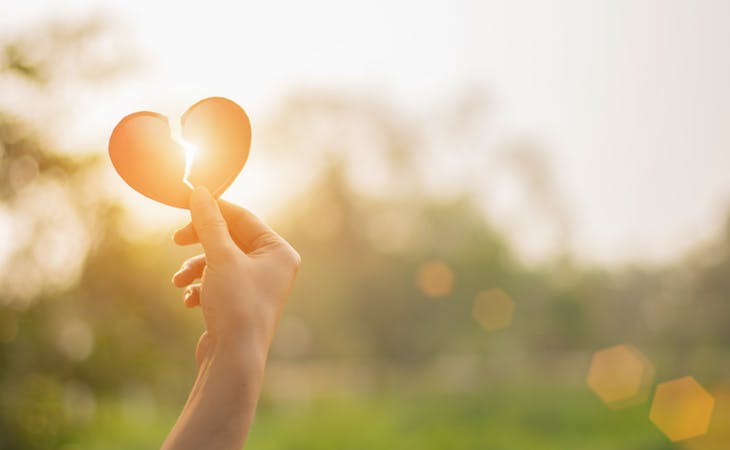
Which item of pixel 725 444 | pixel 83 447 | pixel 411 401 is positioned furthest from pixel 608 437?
pixel 83 447

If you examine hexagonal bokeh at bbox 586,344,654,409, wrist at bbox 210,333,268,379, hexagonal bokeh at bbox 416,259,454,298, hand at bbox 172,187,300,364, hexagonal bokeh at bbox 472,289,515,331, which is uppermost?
hexagonal bokeh at bbox 416,259,454,298

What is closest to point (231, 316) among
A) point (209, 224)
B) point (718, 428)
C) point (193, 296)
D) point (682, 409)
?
point (209, 224)

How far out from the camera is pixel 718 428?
22328 mm

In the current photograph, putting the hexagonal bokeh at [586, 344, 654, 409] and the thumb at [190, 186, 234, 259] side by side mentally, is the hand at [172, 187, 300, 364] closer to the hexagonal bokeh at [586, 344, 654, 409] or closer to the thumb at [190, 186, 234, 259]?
the thumb at [190, 186, 234, 259]

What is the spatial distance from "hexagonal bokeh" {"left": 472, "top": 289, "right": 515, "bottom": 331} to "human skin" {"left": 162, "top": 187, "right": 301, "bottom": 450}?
1231 inches

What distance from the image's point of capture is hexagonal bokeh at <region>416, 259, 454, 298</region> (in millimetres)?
33250

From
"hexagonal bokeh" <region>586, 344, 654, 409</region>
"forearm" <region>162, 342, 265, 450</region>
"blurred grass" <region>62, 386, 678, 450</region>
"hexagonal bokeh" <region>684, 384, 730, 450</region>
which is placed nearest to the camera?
"forearm" <region>162, 342, 265, 450</region>

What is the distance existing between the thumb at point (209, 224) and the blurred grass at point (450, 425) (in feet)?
54.0

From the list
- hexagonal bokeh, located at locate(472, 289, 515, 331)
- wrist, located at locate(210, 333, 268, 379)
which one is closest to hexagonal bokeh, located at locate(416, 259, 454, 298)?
hexagonal bokeh, located at locate(472, 289, 515, 331)

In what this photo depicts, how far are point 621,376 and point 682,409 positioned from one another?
182 inches

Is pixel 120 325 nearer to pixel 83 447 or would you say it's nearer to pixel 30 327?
pixel 30 327

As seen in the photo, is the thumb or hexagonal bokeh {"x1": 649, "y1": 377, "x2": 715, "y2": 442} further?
hexagonal bokeh {"x1": 649, "y1": 377, "x2": 715, "y2": 442}

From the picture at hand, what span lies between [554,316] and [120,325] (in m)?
24.5

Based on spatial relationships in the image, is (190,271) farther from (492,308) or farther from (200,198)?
(492,308)
